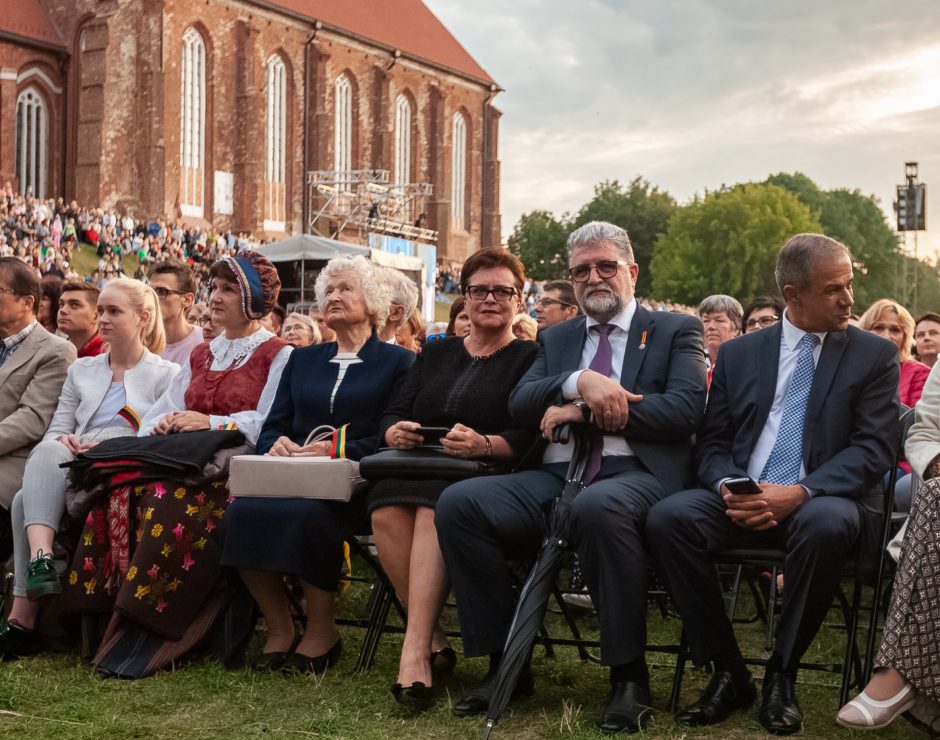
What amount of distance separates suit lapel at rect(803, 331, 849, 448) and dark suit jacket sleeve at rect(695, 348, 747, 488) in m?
0.33

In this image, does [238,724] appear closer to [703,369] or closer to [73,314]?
[703,369]

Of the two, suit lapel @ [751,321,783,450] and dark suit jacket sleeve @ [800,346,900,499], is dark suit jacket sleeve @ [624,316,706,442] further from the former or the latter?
dark suit jacket sleeve @ [800,346,900,499]

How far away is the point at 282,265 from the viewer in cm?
2597

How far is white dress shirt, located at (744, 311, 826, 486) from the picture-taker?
4.88 m

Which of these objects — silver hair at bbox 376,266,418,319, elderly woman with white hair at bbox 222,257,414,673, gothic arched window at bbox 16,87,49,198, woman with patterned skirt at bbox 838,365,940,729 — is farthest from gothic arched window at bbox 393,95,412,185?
woman with patterned skirt at bbox 838,365,940,729

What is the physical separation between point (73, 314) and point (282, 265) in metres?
18.6

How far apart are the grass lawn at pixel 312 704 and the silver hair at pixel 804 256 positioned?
1.71 metres

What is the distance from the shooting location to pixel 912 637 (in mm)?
3998

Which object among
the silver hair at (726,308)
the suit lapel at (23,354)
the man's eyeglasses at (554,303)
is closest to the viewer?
the suit lapel at (23,354)

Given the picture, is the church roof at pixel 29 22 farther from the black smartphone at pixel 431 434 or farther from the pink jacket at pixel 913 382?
the black smartphone at pixel 431 434

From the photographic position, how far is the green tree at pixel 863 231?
72.1 m

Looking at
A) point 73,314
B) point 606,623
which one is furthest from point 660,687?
point 73,314

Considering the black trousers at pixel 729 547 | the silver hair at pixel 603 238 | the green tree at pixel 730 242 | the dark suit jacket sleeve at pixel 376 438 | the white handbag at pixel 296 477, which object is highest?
the green tree at pixel 730 242

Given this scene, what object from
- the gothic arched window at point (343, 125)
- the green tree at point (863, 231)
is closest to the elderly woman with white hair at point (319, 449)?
the gothic arched window at point (343, 125)
